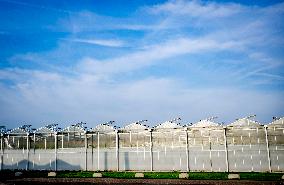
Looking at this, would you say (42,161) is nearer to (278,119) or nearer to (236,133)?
(236,133)

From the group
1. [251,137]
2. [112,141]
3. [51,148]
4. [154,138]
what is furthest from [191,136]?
[51,148]

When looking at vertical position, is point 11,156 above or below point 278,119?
below

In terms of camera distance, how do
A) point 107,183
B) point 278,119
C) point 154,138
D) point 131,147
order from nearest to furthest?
point 107,183 → point 278,119 → point 131,147 → point 154,138

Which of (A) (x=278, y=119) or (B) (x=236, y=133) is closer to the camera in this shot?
(A) (x=278, y=119)

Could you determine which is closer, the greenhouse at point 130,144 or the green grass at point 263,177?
the green grass at point 263,177

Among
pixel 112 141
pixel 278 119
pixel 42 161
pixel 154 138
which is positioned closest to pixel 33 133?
pixel 42 161

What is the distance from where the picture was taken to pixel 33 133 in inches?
1688

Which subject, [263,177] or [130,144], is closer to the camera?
[263,177]

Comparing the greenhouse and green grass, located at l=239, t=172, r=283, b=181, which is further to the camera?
the greenhouse

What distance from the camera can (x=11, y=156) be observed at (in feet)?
167

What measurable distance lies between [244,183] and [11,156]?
40716 mm

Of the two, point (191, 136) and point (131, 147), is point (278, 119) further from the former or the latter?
point (131, 147)

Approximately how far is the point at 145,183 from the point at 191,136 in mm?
30502

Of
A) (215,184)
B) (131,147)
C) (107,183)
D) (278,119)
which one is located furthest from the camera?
(131,147)
